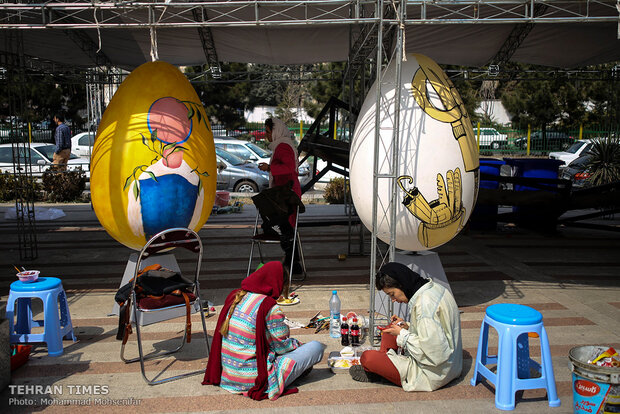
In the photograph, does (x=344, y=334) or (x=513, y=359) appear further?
(x=344, y=334)

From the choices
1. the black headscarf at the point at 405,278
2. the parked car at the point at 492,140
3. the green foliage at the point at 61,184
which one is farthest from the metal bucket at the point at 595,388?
the parked car at the point at 492,140

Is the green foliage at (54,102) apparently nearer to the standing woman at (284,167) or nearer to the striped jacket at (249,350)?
the standing woman at (284,167)

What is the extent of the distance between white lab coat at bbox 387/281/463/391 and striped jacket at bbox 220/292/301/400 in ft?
3.05

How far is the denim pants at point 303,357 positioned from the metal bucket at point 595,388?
6.59 feet

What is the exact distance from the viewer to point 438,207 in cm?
624

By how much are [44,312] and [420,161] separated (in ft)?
13.1

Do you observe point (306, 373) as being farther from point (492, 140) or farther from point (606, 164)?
point (492, 140)

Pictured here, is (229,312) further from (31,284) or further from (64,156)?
(64,156)

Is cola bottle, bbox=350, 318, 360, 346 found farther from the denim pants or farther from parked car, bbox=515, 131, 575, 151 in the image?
parked car, bbox=515, 131, 575, 151

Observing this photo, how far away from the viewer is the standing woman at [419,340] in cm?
461

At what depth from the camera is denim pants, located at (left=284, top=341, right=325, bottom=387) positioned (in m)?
4.77

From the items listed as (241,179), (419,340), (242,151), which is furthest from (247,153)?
(419,340)

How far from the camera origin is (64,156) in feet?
51.3

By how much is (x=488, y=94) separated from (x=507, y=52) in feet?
87.3
